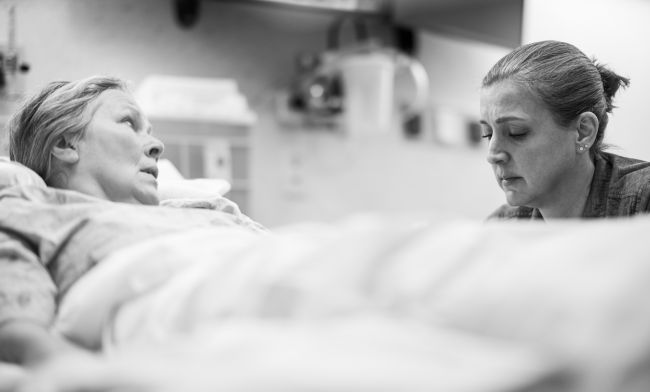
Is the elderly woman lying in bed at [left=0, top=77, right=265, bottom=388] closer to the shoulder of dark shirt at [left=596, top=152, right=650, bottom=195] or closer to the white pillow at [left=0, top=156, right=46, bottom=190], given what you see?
the white pillow at [left=0, top=156, right=46, bottom=190]

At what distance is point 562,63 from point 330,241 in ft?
3.64

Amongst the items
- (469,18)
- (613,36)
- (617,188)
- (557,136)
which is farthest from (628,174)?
(469,18)

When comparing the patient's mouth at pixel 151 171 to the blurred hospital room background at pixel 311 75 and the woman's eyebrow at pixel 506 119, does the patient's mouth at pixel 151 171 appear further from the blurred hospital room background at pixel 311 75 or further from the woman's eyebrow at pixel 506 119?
the blurred hospital room background at pixel 311 75

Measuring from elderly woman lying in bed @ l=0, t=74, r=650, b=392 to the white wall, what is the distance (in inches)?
92.6

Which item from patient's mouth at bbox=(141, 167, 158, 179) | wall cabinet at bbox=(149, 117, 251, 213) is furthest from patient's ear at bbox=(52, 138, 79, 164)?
wall cabinet at bbox=(149, 117, 251, 213)

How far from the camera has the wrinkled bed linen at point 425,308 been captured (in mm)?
546

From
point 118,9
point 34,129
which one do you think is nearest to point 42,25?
point 118,9

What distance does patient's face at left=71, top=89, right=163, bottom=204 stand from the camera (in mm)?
1437

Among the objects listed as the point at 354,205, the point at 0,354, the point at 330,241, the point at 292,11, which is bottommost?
the point at 354,205

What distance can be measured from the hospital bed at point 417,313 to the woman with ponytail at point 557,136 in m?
0.89

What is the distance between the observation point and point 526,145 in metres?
1.64

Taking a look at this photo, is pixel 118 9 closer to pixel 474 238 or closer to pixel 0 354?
pixel 0 354

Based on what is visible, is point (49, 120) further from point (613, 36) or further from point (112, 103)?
point (613, 36)

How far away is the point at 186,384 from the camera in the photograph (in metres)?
0.57
